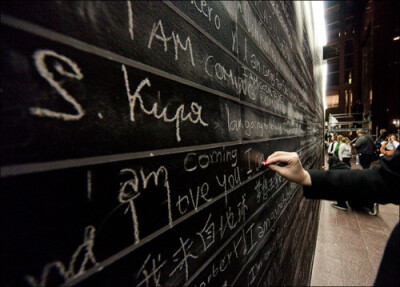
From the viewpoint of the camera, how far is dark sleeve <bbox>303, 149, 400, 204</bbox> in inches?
35.4

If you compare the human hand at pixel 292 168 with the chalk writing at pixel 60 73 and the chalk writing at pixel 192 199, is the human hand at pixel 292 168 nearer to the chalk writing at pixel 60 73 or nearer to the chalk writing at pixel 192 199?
the chalk writing at pixel 192 199

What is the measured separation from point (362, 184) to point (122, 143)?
1.21 meters

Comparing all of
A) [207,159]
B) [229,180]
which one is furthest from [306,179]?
[207,159]

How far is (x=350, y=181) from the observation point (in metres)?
1.04

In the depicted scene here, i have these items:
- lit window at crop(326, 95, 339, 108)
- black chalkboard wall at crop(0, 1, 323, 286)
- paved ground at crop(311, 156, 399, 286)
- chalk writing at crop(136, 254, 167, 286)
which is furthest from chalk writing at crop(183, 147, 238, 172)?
lit window at crop(326, 95, 339, 108)

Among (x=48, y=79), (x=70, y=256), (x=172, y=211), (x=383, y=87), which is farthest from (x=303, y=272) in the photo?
(x=383, y=87)

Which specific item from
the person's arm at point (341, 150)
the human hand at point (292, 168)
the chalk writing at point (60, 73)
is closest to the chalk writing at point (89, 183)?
the chalk writing at point (60, 73)

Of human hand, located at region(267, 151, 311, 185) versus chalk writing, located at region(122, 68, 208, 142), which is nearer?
chalk writing, located at region(122, 68, 208, 142)

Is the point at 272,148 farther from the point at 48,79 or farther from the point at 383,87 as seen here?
the point at 383,87

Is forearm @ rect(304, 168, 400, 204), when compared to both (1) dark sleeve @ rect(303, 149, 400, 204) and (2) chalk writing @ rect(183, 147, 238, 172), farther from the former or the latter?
(2) chalk writing @ rect(183, 147, 238, 172)

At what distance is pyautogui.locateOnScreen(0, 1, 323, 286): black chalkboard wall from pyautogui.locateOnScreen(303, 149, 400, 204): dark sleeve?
49 cm

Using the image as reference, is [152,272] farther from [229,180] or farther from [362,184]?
[362,184]

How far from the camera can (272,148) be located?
4.87 ft

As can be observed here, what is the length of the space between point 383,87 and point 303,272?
687 inches
